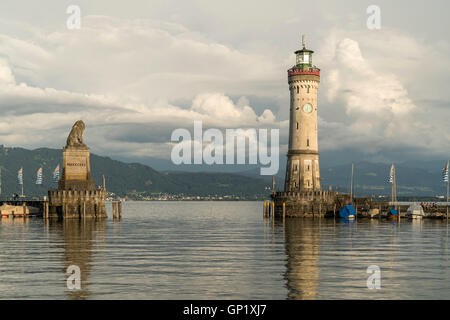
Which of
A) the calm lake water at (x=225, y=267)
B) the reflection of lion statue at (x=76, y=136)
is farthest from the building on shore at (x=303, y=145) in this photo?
the calm lake water at (x=225, y=267)

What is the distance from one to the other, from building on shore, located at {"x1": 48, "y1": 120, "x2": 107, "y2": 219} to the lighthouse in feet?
123

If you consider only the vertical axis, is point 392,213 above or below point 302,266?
below

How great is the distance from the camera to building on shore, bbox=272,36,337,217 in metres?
112

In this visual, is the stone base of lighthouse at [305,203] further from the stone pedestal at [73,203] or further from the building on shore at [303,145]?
the stone pedestal at [73,203]

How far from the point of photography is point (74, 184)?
337 ft

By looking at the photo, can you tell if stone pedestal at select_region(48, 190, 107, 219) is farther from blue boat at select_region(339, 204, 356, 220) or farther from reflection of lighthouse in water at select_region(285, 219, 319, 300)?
reflection of lighthouse in water at select_region(285, 219, 319, 300)

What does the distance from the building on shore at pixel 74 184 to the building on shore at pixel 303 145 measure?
36547 millimetres

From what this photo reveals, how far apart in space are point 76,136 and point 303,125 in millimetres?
41503

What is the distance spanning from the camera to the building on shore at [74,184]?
102 metres

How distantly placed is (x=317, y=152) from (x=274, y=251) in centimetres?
6425

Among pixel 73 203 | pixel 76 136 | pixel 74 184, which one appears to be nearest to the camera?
pixel 74 184

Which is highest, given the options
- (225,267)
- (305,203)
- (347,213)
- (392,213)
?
(305,203)

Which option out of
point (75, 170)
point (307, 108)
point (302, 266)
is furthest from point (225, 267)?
point (307, 108)

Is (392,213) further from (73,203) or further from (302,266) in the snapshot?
(302,266)
